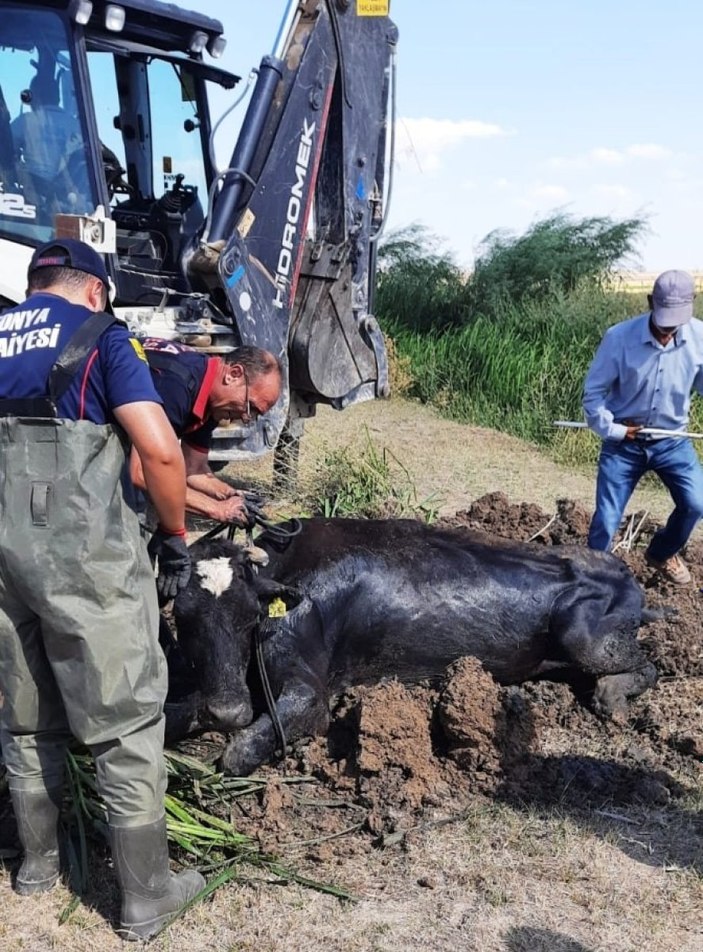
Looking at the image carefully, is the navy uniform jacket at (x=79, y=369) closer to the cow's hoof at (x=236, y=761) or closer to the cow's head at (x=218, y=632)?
the cow's head at (x=218, y=632)

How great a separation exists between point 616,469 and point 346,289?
3274mm

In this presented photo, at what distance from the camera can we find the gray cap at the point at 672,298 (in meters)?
5.99

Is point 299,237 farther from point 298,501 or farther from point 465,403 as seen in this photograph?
point 465,403

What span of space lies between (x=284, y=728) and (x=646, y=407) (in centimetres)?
296

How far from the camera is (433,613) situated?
5.57 m

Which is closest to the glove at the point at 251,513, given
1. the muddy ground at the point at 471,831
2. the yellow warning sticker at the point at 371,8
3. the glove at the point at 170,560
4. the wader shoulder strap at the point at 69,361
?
the glove at the point at 170,560

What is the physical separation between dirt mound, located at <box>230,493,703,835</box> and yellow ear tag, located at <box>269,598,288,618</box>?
55 centimetres

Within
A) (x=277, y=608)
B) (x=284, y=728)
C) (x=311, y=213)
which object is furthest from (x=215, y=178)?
(x=284, y=728)

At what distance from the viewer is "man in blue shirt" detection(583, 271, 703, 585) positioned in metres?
6.23

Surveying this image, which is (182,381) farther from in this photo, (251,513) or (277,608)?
(277,608)

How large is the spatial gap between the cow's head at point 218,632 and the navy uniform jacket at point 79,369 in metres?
1.29

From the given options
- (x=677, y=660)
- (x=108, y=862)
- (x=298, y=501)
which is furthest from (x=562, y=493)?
(x=108, y=862)

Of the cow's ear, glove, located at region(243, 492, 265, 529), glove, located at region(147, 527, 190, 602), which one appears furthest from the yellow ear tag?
glove, located at region(147, 527, 190, 602)

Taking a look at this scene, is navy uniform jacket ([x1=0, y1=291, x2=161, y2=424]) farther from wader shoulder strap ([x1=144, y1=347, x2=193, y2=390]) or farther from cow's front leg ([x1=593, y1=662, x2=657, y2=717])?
cow's front leg ([x1=593, y1=662, x2=657, y2=717])
